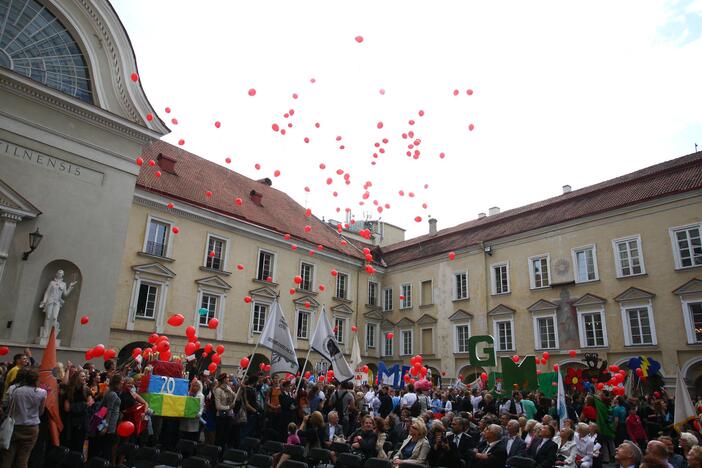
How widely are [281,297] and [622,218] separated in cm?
1740

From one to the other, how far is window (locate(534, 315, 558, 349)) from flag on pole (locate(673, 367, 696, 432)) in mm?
13342

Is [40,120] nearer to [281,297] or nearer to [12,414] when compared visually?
[12,414]

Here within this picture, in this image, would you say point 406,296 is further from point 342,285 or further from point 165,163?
point 165,163

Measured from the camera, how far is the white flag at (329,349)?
12.8 metres

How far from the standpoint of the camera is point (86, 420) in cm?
864

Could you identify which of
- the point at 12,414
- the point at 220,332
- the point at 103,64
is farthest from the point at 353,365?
the point at 103,64

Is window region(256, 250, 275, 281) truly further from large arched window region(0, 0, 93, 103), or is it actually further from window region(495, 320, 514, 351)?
window region(495, 320, 514, 351)

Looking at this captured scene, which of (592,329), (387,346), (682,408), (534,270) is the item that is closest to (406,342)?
(387,346)

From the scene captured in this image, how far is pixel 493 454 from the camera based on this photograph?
7.88 metres

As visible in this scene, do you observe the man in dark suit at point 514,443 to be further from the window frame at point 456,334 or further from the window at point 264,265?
the window at point 264,265

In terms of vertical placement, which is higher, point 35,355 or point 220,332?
point 220,332

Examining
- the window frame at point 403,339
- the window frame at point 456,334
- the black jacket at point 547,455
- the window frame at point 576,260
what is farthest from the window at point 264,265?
the black jacket at point 547,455

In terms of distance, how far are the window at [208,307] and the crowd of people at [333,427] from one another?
9392mm

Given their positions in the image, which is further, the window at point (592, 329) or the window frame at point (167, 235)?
the window frame at point (167, 235)
